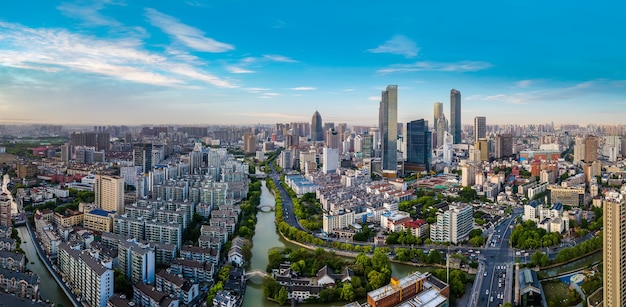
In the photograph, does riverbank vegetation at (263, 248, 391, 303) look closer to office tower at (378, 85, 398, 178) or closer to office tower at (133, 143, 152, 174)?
office tower at (133, 143, 152, 174)

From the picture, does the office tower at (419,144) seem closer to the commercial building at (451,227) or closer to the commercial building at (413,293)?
the commercial building at (451,227)

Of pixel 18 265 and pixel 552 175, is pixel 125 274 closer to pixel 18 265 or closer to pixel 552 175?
pixel 18 265

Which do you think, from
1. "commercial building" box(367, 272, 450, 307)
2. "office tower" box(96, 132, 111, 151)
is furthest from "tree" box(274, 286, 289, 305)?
"office tower" box(96, 132, 111, 151)

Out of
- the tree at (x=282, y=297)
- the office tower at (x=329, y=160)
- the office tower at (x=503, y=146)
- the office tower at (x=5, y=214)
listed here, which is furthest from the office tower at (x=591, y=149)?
the office tower at (x=5, y=214)

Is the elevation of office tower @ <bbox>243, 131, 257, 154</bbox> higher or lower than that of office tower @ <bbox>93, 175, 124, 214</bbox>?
higher

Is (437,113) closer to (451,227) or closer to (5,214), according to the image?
(451,227)

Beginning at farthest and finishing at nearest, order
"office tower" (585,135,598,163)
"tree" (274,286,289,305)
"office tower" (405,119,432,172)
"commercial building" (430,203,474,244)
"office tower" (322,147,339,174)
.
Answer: "office tower" (405,119,432,172) → "office tower" (322,147,339,174) → "office tower" (585,135,598,163) → "commercial building" (430,203,474,244) → "tree" (274,286,289,305)

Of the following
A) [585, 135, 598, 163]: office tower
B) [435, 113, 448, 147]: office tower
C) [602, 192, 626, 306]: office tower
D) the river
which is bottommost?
the river
